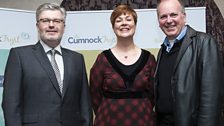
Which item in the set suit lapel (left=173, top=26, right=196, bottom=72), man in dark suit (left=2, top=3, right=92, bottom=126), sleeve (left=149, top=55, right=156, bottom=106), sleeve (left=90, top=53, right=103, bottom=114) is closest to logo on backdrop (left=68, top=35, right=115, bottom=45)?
sleeve (left=90, top=53, right=103, bottom=114)

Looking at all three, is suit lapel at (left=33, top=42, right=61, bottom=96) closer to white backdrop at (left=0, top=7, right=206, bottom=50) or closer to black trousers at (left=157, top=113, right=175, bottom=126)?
black trousers at (left=157, top=113, right=175, bottom=126)

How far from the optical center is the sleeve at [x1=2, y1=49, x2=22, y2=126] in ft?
7.86

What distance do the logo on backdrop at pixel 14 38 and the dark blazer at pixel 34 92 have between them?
1253 millimetres

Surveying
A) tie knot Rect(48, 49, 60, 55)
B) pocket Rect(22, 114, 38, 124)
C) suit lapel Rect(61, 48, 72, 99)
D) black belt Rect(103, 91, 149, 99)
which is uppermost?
tie knot Rect(48, 49, 60, 55)

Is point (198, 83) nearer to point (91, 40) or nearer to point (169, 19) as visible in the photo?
point (169, 19)

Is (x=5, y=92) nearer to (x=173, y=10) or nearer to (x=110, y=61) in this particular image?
(x=110, y=61)

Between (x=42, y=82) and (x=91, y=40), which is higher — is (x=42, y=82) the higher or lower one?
the lower one

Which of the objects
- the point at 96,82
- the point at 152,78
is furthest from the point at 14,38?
the point at 152,78

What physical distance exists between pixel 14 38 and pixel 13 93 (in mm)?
1496

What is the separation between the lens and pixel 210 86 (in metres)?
2.30

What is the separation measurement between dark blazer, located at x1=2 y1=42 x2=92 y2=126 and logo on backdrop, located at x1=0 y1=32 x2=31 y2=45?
1.25 meters

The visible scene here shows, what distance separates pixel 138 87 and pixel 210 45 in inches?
24.8

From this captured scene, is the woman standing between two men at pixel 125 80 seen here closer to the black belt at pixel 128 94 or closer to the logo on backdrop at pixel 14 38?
the black belt at pixel 128 94

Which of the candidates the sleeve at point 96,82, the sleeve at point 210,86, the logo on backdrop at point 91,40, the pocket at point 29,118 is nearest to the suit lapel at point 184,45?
the sleeve at point 210,86
